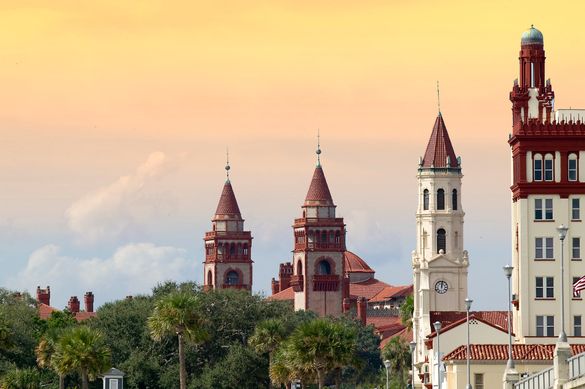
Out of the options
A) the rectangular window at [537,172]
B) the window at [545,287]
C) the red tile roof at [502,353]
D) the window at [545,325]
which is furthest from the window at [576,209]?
the red tile roof at [502,353]

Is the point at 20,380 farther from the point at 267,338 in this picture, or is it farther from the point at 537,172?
the point at 537,172

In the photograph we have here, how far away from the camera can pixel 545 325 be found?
143500 mm

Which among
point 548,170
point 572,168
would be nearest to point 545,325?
point 548,170

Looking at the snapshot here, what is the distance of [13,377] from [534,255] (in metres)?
33.8

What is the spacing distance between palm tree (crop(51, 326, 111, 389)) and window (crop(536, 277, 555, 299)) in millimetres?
27310

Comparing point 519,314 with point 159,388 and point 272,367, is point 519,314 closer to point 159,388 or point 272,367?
point 272,367

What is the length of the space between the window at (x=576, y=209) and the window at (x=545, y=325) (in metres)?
6.64

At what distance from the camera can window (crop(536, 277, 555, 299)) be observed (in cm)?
14388

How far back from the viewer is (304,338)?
13075cm

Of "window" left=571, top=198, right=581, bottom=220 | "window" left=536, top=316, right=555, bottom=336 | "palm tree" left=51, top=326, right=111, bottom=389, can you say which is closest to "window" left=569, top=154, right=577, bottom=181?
"window" left=571, top=198, right=581, bottom=220

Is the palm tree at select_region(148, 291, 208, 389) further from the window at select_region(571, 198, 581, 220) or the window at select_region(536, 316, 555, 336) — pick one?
the window at select_region(571, 198, 581, 220)

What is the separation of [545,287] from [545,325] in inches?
93.4

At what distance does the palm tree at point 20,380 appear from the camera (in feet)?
479

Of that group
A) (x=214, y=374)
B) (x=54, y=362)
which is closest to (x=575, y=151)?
(x=54, y=362)
